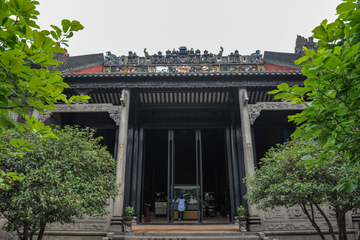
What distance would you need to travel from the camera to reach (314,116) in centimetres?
243

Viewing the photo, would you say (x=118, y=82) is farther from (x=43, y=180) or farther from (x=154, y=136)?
(x=154, y=136)

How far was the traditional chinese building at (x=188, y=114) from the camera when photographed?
8.82m

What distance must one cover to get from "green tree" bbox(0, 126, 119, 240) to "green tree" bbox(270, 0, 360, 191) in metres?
4.60

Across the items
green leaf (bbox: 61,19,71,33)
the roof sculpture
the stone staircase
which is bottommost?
the stone staircase

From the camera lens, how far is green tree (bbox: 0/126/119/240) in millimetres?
4914

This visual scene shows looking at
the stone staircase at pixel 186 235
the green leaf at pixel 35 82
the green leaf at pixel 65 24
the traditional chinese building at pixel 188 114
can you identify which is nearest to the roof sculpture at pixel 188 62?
the traditional chinese building at pixel 188 114

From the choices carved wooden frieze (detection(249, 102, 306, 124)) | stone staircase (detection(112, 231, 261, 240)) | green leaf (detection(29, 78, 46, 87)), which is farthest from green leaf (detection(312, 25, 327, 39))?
carved wooden frieze (detection(249, 102, 306, 124))

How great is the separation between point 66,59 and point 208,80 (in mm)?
6930

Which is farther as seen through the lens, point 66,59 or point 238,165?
point 66,59

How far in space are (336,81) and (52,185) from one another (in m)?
5.20

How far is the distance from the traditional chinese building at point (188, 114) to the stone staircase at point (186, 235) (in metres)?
0.46

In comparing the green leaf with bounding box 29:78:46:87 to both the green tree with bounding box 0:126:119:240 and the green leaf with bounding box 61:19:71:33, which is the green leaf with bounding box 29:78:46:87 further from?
the green tree with bounding box 0:126:119:240

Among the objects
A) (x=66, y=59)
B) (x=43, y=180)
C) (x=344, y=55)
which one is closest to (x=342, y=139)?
(x=344, y=55)

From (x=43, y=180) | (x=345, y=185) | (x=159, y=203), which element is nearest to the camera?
(x=345, y=185)
